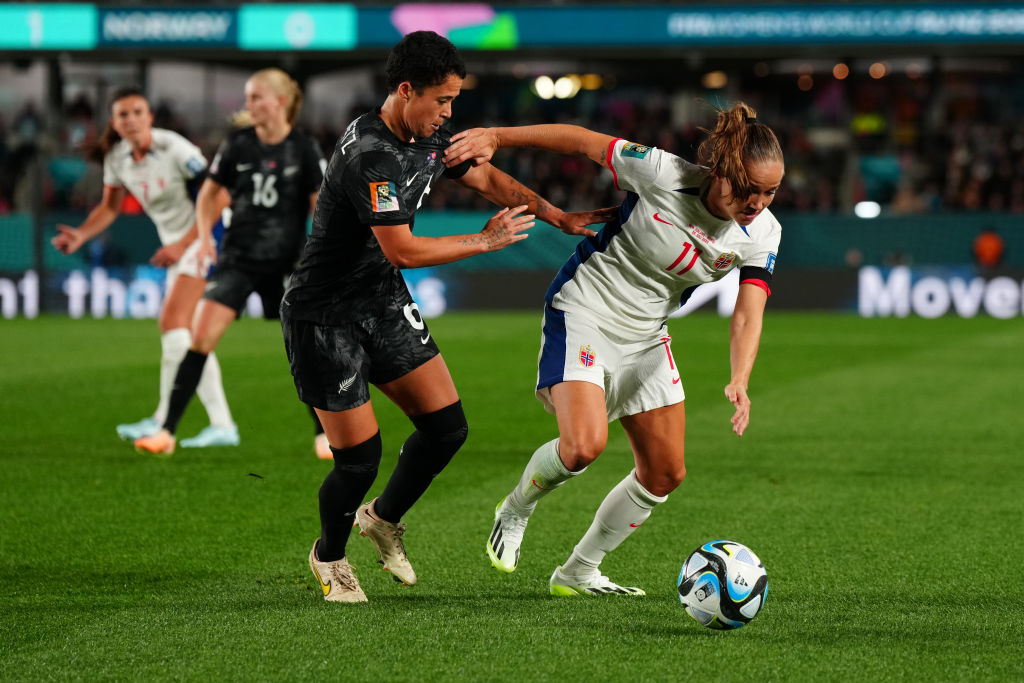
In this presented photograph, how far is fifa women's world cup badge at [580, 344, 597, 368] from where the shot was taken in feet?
15.6

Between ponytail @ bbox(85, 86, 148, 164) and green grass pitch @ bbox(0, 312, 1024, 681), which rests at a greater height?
ponytail @ bbox(85, 86, 148, 164)

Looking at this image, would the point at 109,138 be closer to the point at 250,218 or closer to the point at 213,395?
the point at 250,218

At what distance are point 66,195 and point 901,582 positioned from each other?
68.8 ft

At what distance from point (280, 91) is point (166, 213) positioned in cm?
151

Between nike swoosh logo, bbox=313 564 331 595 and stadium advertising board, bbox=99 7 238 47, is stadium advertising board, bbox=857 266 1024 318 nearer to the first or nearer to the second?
stadium advertising board, bbox=99 7 238 47

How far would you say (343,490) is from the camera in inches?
185

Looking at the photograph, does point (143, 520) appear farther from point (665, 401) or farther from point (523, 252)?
point (523, 252)

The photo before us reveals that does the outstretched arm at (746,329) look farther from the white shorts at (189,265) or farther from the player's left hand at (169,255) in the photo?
the player's left hand at (169,255)

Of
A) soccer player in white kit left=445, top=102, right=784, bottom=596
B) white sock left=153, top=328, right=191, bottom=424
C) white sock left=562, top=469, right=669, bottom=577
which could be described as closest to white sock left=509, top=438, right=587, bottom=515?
soccer player in white kit left=445, top=102, right=784, bottom=596

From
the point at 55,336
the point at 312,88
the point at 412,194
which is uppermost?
the point at 312,88

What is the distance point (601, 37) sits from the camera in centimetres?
2388

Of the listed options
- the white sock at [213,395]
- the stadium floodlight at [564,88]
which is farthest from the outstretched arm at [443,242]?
the stadium floodlight at [564,88]

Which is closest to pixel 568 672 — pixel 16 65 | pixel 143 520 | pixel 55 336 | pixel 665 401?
pixel 665 401

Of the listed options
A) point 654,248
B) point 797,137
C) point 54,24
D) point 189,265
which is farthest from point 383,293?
point 797,137
